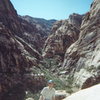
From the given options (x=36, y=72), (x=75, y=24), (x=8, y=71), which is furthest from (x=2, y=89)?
(x=75, y=24)

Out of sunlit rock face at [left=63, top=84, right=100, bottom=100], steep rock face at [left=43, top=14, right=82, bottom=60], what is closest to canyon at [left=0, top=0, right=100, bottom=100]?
steep rock face at [left=43, top=14, right=82, bottom=60]

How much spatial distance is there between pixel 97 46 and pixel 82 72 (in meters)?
5.71

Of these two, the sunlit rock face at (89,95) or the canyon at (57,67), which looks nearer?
the sunlit rock face at (89,95)

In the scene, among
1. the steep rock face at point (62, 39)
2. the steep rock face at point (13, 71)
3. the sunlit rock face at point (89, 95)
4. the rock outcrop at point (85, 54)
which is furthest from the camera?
the steep rock face at point (62, 39)

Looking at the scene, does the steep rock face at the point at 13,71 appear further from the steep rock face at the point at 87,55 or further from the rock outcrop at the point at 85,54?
the steep rock face at the point at 87,55

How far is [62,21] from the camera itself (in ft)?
307

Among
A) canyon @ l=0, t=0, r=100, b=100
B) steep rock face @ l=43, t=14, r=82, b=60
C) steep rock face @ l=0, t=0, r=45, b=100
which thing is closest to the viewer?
canyon @ l=0, t=0, r=100, b=100

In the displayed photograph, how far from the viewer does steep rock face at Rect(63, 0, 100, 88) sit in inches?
1553

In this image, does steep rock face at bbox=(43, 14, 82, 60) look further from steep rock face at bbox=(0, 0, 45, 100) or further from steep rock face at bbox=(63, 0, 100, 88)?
steep rock face at bbox=(0, 0, 45, 100)

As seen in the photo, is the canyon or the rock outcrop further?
the canyon

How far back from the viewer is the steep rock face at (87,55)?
1553 inches

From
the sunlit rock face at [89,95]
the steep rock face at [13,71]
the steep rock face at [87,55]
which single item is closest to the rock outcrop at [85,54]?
the steep rock face at [87,55]

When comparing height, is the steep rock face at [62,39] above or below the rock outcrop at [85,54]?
above

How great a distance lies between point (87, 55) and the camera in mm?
47219
